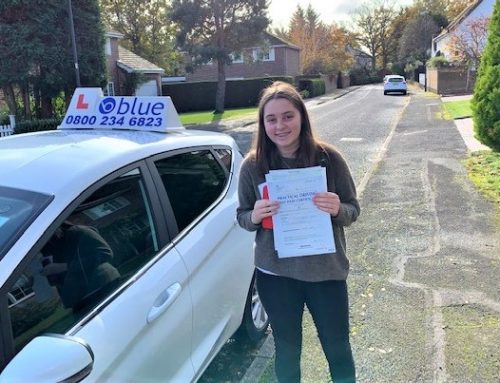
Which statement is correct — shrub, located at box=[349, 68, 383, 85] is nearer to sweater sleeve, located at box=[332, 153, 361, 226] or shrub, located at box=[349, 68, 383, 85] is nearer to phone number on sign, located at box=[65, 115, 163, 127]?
phone number on sign, located at box=[65, 115, 163, 127]

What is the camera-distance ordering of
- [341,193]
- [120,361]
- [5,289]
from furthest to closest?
[341,193]
[120,361]
[5,289]

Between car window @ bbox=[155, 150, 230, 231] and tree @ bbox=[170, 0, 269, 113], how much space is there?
26.7 m

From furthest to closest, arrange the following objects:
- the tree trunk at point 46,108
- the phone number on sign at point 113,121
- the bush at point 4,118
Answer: the tree trunk at point 46,108, the bush at point 4,118, the phone number on sign at point 113,121

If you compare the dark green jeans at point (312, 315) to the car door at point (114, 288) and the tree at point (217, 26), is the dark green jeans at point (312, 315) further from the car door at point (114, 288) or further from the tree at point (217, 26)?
the tree at point (217, 26)

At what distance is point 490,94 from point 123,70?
24.3 meters

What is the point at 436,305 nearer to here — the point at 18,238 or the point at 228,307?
the point at 228,307

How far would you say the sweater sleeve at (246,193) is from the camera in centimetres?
248

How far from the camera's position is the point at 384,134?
645 inches

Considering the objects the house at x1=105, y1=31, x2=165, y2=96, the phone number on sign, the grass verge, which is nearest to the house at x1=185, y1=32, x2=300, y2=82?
the house at x1=105, y1=31, x2=165, y2=96

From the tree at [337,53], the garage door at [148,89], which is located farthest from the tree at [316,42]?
the garage door at [148,89]

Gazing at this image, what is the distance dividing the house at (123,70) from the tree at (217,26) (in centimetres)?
348

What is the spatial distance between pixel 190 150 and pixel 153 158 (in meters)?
0.48

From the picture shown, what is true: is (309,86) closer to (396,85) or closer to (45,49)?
(396,85)

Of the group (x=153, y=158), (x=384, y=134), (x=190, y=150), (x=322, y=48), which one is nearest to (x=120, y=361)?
(x=153, y=158)
